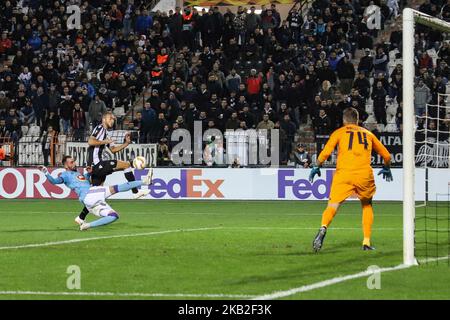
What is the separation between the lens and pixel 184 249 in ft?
46.8

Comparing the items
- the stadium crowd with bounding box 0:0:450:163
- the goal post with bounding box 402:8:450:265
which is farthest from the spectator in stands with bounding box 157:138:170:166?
the goal post with bounding box 402:8:450:265

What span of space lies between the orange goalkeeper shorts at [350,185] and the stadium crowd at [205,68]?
1371 cm

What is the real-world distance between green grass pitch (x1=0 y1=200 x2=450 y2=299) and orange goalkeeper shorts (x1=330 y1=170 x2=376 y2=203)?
758 mm

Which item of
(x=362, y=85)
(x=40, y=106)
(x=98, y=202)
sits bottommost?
(x=98, y=202)

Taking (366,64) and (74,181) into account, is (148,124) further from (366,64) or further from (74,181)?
(74,181)

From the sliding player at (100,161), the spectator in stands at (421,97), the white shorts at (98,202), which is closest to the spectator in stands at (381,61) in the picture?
the spectator in stands at (421,97)

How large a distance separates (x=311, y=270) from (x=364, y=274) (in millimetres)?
736

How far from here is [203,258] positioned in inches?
514

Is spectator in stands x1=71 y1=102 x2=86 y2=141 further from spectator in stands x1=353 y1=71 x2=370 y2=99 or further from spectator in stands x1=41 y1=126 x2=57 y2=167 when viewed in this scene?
spectator in stands x1=353 y1=71 x2=370 y2=99

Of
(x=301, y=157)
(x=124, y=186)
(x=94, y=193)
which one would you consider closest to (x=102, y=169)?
(x=124, y=186)

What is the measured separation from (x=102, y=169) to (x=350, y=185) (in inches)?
266

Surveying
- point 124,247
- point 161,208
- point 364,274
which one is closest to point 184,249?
Result: point 124,247

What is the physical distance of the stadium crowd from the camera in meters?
31.0
